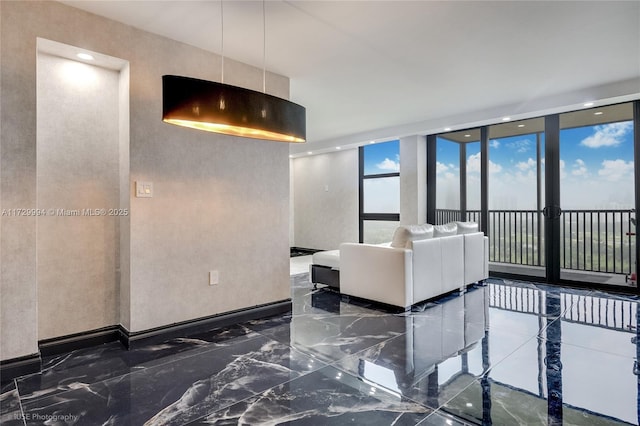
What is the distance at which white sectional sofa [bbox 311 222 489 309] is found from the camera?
12.3 feet

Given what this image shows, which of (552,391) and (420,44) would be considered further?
(420,44)

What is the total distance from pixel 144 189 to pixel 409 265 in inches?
102

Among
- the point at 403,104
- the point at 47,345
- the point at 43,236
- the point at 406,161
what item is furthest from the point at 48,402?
the point at 406,161

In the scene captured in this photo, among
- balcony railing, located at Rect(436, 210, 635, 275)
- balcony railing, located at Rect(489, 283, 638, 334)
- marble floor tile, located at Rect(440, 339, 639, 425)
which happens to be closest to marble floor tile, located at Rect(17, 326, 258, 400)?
marble floor tile, located at Rect(440, 339, 639, 425)

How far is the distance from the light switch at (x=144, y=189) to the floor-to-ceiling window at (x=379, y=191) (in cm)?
518

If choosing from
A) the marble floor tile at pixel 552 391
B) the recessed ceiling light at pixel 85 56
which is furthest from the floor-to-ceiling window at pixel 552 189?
the recessed ceiling light at pixel 85 56

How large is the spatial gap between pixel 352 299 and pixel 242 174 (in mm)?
1965

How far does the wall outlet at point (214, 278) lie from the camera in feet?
10.7

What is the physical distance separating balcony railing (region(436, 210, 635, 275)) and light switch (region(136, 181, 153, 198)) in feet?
16.7

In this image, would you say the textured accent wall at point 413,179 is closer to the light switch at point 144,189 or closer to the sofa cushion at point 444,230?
the sofa cushion at point 444,230

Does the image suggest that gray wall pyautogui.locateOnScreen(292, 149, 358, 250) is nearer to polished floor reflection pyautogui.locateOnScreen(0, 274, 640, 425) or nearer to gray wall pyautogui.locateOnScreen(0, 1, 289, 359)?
gray wall pyautogui.locateOnScreen(0, 1, 289, 359)

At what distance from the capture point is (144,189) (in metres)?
2.88

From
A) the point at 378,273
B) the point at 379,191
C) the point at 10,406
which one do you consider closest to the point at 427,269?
the point at 378,273

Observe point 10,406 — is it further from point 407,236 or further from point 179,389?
point 407,236
